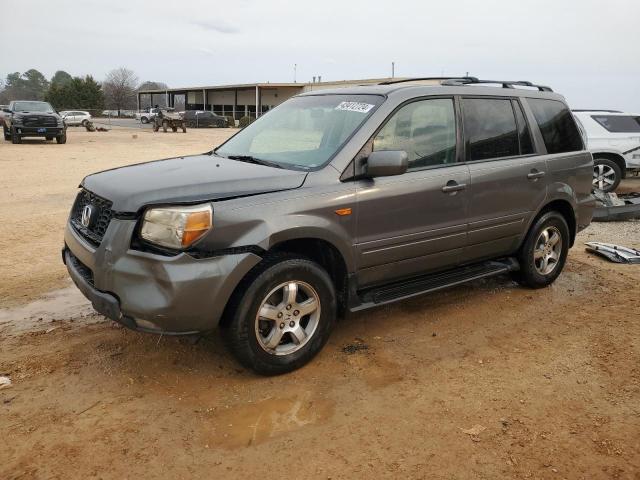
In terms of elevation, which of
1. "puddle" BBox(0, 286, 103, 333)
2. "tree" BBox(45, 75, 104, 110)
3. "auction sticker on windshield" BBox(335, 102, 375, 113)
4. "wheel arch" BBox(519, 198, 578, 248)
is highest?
"tree" BBox(45, 75, 104, 110)

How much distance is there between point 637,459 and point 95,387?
3.05 m

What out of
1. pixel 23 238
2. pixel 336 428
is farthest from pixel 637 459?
pixel 23 238

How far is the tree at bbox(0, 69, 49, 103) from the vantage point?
9846 cm

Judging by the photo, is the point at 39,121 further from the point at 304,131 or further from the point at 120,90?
the point at 120,90

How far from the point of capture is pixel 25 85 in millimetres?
120375

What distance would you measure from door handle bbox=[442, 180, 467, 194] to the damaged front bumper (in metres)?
1.71

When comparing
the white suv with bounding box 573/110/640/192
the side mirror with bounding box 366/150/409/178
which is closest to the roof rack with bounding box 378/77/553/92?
the side mirror with bounding box 366/150/409/178

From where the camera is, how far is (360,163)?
3.81m

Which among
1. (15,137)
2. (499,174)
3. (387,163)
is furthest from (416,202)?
(15,137)

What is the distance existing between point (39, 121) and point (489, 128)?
22.4 metres

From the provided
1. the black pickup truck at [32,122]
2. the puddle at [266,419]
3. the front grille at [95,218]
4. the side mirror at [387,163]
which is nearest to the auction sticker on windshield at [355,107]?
the side mirror at [387,163]

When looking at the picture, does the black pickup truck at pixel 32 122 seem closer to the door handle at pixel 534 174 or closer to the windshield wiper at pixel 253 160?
the windshield wiper at pixel 253 160

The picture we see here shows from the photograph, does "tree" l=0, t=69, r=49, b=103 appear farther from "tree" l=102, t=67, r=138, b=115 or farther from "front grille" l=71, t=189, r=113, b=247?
"front grille" l=71, t=189, r=113, b=247

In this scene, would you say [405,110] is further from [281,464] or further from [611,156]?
[611,156]
